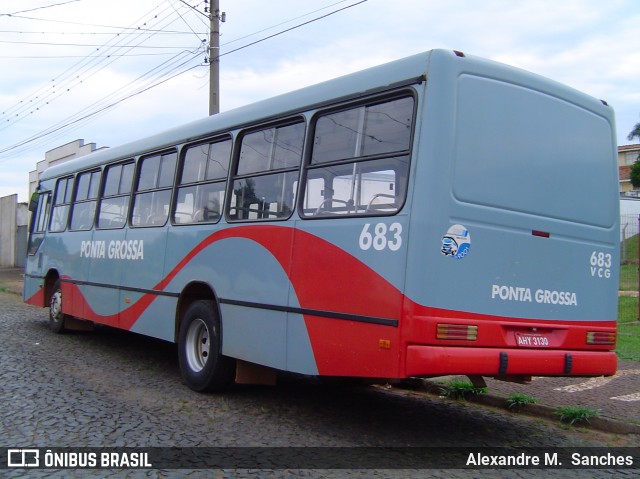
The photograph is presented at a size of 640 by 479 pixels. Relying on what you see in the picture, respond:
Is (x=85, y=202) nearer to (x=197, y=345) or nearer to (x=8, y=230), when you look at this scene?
(x=197, y=345)

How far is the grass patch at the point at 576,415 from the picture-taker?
668 cm

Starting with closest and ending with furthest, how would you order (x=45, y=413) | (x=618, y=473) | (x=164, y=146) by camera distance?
1. (x=618, y=473)
2. (x=45, y=413)
3. (x=164, y=146)

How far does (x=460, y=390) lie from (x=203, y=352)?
291 centimetres

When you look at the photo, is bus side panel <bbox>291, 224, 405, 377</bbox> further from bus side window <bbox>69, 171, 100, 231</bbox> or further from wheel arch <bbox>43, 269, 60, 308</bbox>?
wheel arch <bbox>43, 269, 60, 308</bbox>

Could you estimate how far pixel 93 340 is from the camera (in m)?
11.6

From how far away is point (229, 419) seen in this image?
21.4 ft

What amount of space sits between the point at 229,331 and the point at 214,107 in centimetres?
918

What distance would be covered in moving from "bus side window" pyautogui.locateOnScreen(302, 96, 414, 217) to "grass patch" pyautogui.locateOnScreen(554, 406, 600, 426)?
9.89 ft

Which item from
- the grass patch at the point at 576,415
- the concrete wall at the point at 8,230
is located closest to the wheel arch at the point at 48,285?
the grass patch at the point at 576,415

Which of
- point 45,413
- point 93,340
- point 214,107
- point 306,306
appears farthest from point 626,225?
point 45,413

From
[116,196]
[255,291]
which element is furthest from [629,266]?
[255,291]

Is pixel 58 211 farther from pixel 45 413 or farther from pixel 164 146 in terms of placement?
pixel 45 413

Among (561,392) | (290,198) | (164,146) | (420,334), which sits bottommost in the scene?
(561,392)

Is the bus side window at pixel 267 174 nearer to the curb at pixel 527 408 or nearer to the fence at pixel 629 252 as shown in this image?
the curb at pixel 527 408
